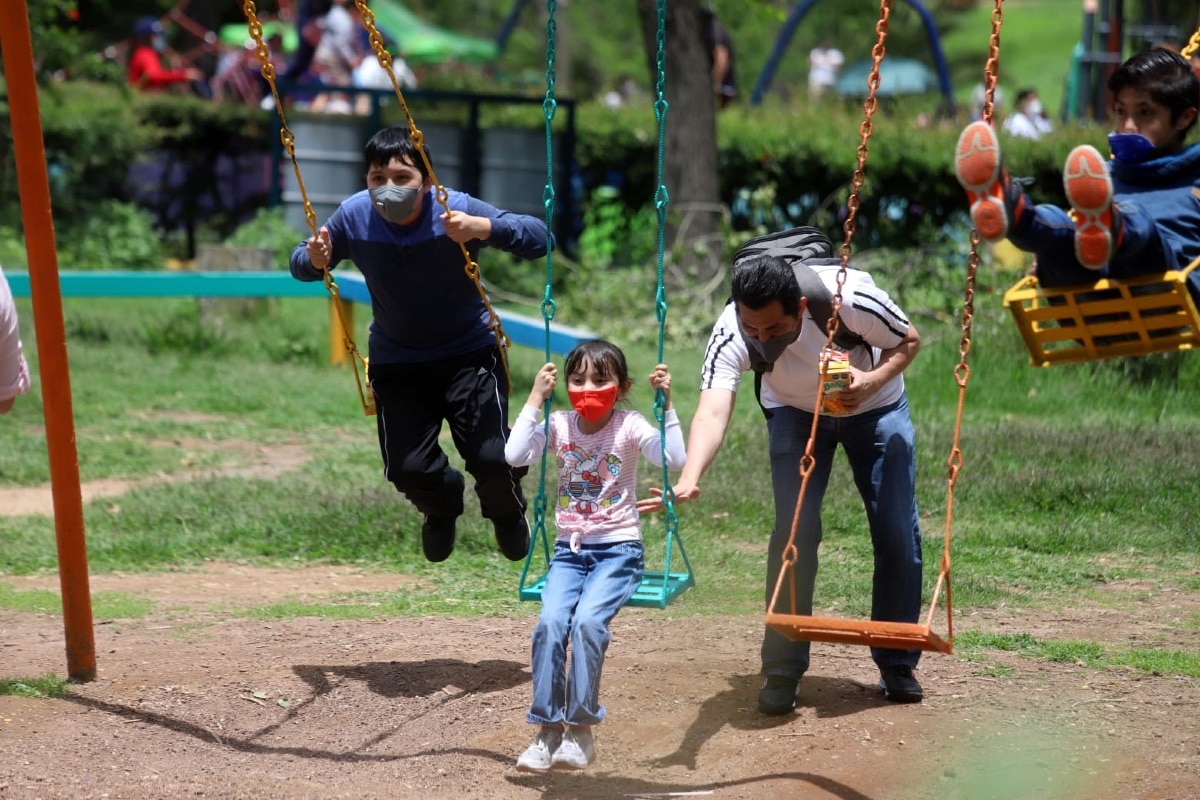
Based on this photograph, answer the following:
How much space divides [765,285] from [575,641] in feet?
3.68

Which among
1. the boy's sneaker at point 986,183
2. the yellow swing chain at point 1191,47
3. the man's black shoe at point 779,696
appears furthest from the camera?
the yellow swing chain at point 1191,47

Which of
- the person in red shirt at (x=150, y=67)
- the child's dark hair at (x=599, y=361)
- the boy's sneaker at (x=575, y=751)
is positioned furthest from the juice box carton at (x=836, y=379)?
the person in red shirt at (x=150, y=67)

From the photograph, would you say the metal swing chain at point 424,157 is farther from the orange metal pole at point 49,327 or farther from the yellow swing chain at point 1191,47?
the yellow swing chain at point 1191,47

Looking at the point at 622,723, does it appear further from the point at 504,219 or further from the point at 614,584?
the point at 504,219

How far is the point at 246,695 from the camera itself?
5.11m

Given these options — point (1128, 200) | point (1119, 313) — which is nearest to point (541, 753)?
point (1119, 313)

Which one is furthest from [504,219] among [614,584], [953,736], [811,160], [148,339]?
[811,160]

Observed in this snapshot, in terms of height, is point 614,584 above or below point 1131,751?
above

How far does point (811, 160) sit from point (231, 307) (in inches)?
213

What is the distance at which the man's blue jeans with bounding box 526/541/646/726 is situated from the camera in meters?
4.25

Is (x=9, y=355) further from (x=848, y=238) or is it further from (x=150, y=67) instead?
(x=150, y=67)

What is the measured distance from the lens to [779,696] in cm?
482

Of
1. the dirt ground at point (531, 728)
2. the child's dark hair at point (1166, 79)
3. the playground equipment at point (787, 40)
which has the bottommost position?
the dirt ground at point (531, 728)

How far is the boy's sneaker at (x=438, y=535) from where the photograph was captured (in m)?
5.54
